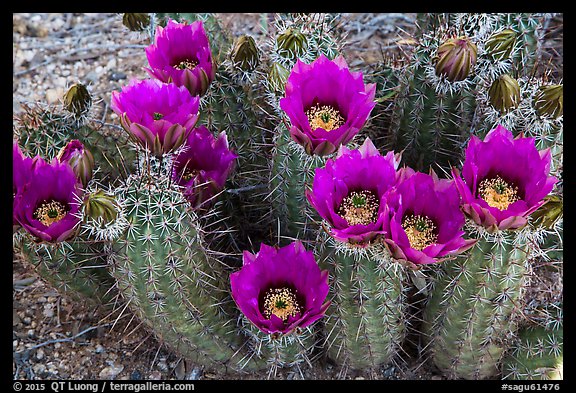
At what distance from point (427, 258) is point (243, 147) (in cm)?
81

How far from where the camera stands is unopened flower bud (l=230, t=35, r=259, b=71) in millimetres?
1781

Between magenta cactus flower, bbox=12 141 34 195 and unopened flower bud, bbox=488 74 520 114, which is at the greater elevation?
unopened flower bud, bbox=488 74 520 114

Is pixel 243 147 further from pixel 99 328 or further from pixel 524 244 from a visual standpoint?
pixel 524 244

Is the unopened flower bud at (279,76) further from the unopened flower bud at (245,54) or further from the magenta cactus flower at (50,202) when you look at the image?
the magenta cactus flower at (50,202)

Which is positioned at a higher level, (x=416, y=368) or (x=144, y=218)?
(x=144, y=218)

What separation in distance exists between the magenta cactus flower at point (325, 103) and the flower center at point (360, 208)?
12 cm

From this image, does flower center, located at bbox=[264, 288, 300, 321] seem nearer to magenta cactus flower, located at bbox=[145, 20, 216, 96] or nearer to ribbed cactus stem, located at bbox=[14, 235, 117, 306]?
ribbed cactus stem, located at bbox=[14, 235, 117, 306]

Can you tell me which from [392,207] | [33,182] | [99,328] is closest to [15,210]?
[33,182]

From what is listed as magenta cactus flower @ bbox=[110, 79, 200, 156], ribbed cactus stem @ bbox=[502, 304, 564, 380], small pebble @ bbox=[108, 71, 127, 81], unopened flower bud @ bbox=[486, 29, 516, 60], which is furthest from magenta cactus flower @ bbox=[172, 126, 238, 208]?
small pebble @ bbox=[108, 71, 127, 81]

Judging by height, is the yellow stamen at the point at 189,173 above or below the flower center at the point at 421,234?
below

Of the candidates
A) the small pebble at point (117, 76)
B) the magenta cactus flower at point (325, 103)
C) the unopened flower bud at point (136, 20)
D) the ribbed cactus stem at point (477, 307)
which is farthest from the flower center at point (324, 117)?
the small pebble at point (117, 76)

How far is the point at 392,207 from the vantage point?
1.30 metres

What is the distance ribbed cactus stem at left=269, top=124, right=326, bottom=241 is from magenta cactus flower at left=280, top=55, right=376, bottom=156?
0.07 meters

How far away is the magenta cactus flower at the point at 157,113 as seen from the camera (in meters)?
1.48
